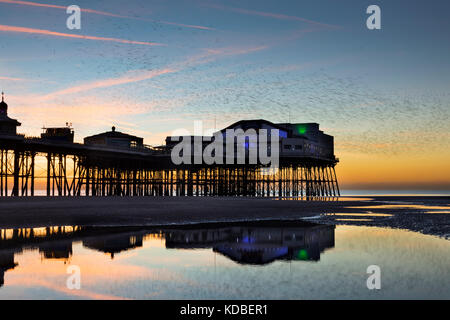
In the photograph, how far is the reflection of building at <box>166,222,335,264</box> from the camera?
12.9 m

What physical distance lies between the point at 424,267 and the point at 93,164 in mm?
68447

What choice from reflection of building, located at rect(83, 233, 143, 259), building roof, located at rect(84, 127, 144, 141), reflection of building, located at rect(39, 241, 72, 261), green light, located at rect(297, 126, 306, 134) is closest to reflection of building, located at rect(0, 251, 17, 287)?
reflection of building, located at rect(39, 241, 72, 261)

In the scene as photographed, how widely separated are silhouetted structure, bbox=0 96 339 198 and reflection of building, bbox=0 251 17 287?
140 feet

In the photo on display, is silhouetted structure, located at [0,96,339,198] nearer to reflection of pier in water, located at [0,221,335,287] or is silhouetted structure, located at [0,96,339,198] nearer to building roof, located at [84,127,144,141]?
building roof, located at [84,127,144,141]

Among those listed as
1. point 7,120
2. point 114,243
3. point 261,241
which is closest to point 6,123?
point 7,120

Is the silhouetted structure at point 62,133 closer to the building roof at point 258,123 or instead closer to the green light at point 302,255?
the building roof at point 258,123

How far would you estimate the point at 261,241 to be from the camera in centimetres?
1590

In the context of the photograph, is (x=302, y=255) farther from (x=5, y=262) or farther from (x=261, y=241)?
(x=5, y=262)

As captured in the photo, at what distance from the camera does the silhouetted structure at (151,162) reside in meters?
57.6

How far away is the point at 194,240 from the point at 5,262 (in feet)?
21.2

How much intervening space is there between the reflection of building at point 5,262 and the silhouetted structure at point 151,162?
140 feet
